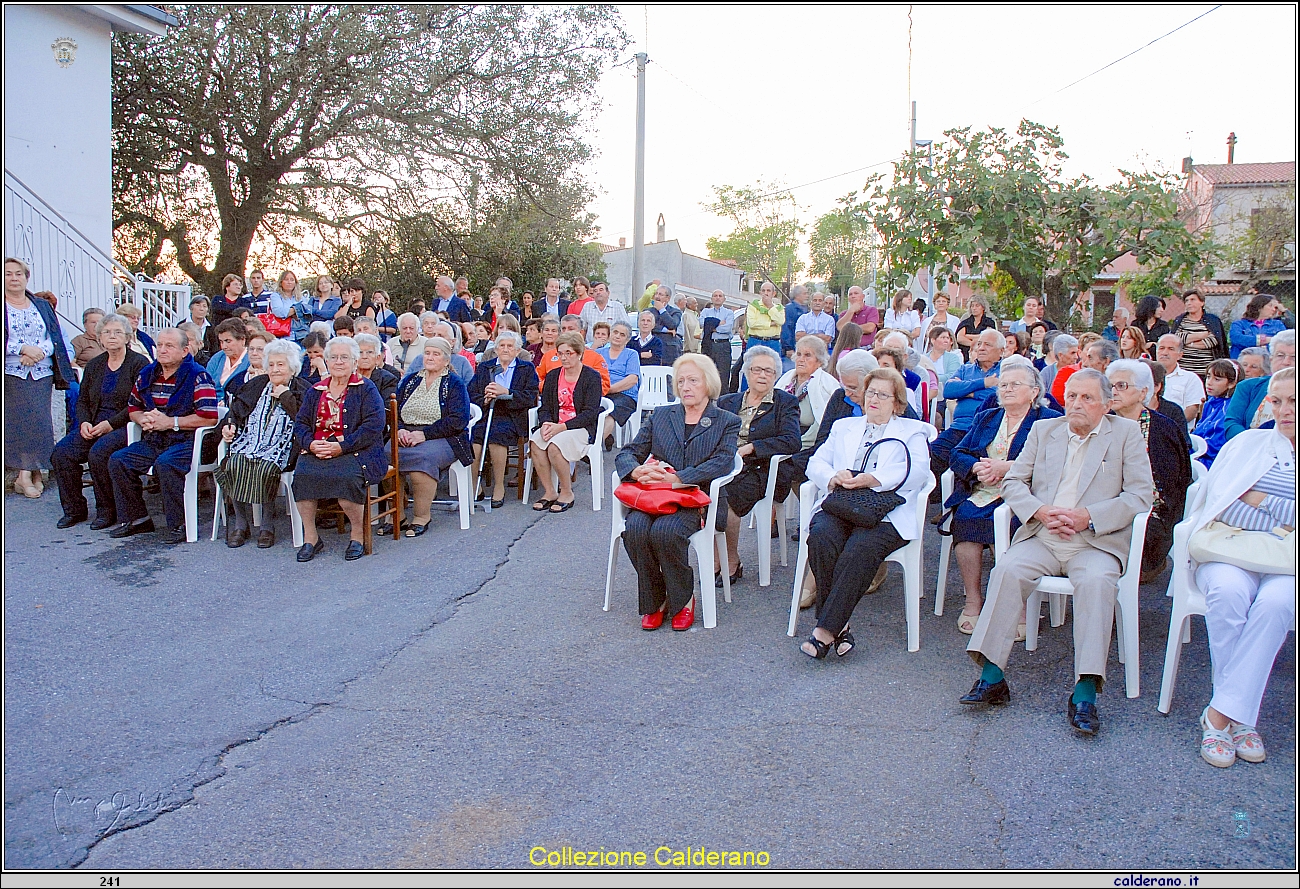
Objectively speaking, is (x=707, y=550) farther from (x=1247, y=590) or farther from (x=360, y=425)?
(x=360, y=425)

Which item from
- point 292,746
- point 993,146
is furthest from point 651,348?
point 292,746

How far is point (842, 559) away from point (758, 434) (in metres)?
1.32

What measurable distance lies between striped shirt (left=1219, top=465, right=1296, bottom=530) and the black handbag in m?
1.36

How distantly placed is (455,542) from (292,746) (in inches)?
118

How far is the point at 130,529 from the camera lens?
646 centimetres

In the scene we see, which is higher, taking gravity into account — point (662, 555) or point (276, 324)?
point (276, 324)

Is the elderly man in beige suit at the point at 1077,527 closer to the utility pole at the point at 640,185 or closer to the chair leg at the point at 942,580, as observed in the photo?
the chair leg at the point at 942,580

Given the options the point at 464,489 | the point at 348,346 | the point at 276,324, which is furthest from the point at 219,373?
the point at 276,324

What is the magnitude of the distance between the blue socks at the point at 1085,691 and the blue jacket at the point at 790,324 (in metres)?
8.89

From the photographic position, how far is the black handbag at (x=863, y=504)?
451 cm

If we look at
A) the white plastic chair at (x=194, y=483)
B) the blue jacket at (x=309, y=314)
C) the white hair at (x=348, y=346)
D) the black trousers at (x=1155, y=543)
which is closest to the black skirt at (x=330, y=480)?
the white hair at (x=348, y=346)

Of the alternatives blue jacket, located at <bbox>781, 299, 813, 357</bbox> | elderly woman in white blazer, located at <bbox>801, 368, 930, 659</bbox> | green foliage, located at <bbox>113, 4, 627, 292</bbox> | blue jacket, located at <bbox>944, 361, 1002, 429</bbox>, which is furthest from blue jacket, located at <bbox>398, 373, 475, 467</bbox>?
green foliage, located at <bbox>113, 4, 627, 292</bbox>

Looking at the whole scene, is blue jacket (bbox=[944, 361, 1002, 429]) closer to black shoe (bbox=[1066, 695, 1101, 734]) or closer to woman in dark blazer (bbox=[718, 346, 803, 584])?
woman in dark blazer (bbox=[718, 346, 803, 584])

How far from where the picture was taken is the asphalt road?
9.62 ft
